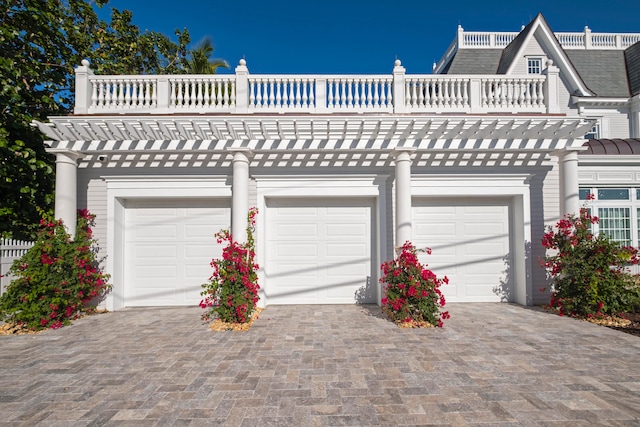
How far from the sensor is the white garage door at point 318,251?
6695mm

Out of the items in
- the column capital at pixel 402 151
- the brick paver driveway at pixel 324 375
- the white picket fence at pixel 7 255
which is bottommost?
the brick paver driveway at pixel 324 375

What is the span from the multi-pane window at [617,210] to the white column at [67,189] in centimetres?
1173

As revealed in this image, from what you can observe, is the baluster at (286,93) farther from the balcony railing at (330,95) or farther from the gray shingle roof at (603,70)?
the gray shingle roof at (603,70)

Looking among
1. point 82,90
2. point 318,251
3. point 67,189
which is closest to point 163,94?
point 82,90

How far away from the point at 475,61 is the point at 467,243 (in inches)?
417

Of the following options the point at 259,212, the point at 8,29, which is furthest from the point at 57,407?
the point at 8,29

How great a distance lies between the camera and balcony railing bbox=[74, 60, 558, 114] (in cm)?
670

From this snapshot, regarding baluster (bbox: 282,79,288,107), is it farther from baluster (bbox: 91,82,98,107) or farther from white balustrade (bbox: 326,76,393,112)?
baluster (bbox: 91,82,98,107)

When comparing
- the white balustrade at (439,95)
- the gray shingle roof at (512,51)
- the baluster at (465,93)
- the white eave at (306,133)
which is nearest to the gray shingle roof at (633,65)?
the gray shingle roof at (512,51)

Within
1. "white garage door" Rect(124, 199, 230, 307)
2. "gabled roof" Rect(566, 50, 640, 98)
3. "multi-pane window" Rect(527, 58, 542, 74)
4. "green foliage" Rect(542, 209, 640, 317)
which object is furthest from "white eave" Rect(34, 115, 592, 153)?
"gabled roof" Rect(566, 50, 640, 98)

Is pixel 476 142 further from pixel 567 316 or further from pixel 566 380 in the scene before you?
pixel 566 380

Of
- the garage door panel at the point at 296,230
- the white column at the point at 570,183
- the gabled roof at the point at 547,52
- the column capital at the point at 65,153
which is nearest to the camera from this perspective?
the column capital at the point at 65,153

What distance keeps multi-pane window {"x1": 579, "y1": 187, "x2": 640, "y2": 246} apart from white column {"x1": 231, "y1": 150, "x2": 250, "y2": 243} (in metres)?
8.18

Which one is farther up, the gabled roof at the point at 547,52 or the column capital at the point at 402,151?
the gabled roof at the point at 547,52
